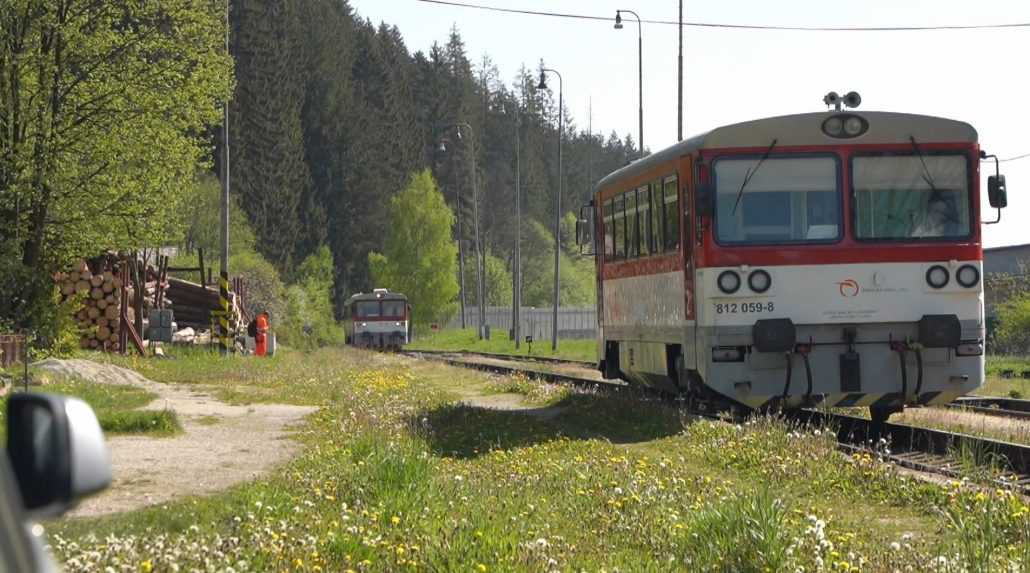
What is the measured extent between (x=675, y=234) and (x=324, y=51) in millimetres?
98492

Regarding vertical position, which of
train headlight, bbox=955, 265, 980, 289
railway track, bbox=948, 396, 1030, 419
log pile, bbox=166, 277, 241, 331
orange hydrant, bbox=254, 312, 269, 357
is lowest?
railway track, bbox=948, 396, 1030, 419

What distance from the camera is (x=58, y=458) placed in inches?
89.7

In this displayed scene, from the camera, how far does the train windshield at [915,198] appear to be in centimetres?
1577

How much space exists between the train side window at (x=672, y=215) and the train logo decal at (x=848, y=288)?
177 cm

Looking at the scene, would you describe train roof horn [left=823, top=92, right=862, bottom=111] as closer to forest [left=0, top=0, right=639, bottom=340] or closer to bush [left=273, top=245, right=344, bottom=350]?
forest [left=0, top=0, right=639, bottom=340]

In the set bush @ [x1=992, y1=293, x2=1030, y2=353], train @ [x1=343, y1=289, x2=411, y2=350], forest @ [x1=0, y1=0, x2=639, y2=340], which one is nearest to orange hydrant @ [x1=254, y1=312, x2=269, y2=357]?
forest @ [x1=0, y1=0, x2=639, y2=340]

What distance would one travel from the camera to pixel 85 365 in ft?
81.9

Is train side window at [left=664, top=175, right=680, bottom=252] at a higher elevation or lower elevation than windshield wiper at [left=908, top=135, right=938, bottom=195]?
lower

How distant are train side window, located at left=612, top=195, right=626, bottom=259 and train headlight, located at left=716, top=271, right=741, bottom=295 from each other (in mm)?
4121

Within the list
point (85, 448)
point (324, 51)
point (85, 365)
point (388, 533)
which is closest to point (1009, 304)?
point (85, 365)

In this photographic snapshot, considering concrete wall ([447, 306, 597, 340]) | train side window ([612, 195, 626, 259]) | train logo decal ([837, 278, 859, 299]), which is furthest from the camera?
concrete wall ([447, 306, 597, 340])

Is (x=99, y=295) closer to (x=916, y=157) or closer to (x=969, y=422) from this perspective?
(x=969, y=422)

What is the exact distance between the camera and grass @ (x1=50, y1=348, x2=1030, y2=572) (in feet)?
23.7

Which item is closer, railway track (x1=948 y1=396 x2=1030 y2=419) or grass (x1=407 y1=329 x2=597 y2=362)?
railway track (x1=948 y1=396 x2=1030 y2=419)
